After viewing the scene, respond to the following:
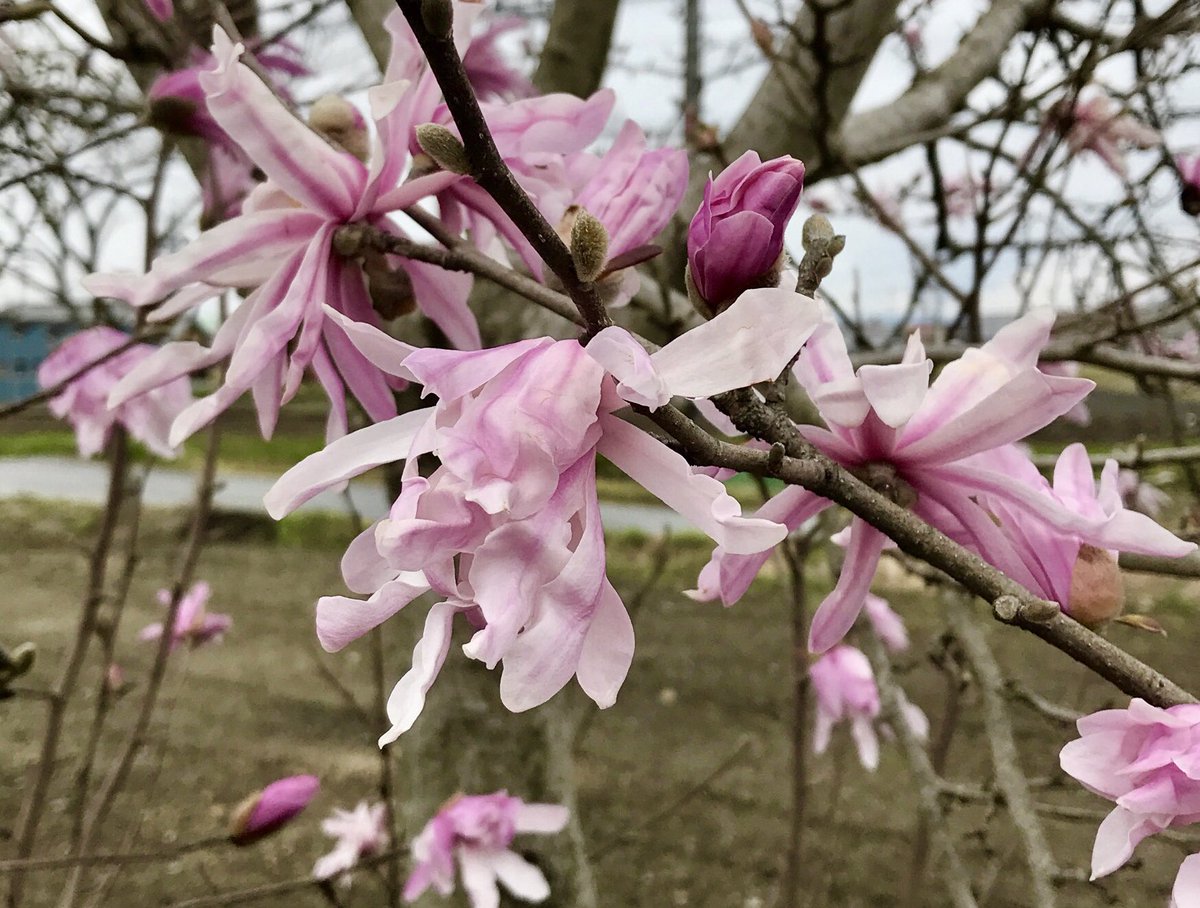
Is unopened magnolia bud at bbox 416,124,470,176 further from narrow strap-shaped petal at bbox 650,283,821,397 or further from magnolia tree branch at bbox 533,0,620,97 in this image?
magnolia tree branch at bbox 533,0,620,97

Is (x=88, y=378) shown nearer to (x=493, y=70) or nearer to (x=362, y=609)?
(x=493, y=70)

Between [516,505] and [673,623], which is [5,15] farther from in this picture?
[673,623]

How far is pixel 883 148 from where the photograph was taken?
1.04 metres

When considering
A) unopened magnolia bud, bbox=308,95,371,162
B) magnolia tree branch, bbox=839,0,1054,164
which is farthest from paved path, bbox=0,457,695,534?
unopened magnolia bud, bbox=308,95,371,162

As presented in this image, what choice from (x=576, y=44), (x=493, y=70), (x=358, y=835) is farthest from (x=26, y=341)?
(x=493, y=70)

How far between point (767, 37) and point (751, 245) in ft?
2.39

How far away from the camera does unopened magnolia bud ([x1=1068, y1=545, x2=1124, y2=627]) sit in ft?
0.87

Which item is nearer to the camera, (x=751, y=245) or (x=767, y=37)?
(x=751, y=245)

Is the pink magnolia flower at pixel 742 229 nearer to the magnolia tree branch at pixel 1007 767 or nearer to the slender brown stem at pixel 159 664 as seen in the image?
the magnolia tree branch at pixel 1007 767

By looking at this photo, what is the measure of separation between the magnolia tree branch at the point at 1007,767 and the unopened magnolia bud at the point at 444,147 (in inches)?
18.3

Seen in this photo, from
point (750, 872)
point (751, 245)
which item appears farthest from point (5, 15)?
point (750, 872)

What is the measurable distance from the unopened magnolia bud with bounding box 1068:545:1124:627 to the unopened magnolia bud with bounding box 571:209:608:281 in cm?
18

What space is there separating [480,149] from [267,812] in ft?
1.97

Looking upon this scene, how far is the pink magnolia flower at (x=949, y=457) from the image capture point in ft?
0.75
